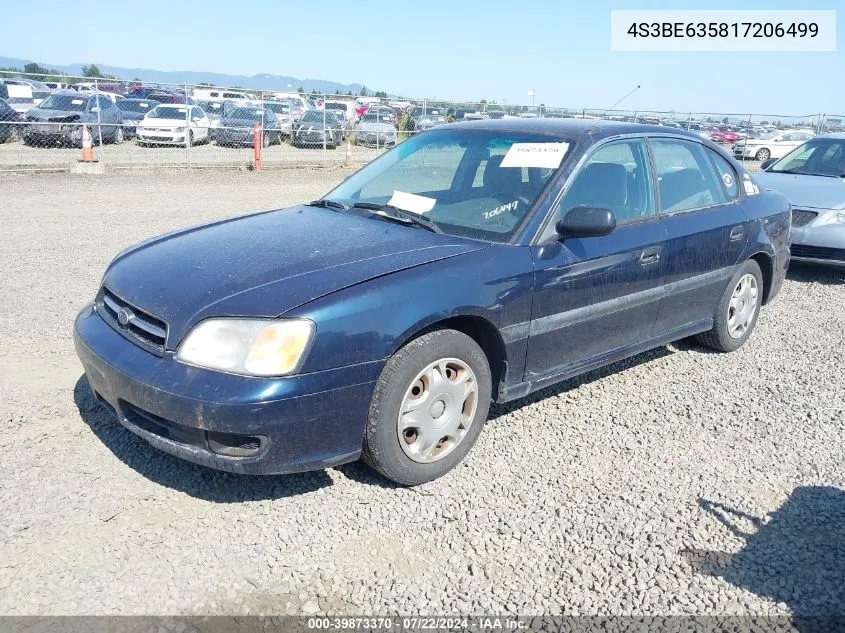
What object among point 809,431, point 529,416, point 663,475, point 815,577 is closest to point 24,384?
point 529,416

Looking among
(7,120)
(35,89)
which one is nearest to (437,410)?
(7,120)

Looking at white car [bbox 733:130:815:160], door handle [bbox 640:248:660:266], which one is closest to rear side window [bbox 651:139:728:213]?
door handle [bbox 640:248:660:266]

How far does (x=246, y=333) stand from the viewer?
2857 millimetres

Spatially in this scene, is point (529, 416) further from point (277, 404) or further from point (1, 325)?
point (1, 325)

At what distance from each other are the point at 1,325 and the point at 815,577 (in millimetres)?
5345

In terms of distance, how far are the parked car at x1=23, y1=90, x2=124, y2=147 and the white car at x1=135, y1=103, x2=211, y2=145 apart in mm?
622

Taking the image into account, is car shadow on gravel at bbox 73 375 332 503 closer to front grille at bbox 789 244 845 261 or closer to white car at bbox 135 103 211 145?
front grille at bbox 789 244 845 261

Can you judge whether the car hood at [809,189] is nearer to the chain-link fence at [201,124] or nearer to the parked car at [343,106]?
the chain-link fence at [201,124]

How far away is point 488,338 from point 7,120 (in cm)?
1773

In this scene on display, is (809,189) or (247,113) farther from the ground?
(247,113)

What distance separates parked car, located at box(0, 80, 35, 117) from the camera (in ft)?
59.5

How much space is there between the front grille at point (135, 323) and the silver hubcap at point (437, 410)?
1081mm

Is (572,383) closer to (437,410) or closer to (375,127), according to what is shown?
(437,410)

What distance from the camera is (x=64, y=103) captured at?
1867 cm
